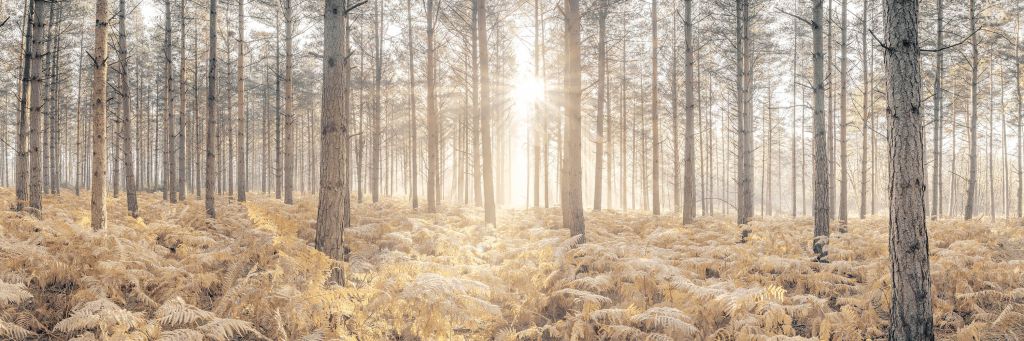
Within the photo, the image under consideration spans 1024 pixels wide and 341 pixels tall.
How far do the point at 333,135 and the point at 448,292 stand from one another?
2.65 m

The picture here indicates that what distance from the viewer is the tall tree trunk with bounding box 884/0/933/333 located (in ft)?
13.9

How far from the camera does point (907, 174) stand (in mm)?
4281

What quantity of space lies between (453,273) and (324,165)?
7.33ft

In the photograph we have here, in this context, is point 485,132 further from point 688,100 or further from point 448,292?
point 448,292

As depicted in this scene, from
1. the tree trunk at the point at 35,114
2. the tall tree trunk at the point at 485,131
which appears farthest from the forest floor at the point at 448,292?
the tall tree trunk at the point at 485,131

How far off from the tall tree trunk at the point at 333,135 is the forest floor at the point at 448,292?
1.45 ft

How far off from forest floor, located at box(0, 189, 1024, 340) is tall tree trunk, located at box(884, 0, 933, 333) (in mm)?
717

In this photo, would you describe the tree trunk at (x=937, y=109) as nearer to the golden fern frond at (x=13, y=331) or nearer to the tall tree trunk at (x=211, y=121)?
the golden fern frond at (x=13, y=331)

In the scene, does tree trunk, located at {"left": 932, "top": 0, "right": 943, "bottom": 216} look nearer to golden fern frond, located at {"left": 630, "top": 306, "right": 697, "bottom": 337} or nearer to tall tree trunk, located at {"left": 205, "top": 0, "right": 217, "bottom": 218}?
golden fern frond, located at {"left": 630, "top": 306, "right": 697, "bottom": 337}

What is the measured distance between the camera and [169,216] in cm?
1091

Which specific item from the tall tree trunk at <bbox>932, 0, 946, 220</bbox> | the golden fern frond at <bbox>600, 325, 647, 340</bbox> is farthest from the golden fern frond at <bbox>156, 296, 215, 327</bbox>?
the tall tree trunk at <bbox>932, 0, 946, 220</bbox>

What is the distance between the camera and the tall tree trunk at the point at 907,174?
423cm

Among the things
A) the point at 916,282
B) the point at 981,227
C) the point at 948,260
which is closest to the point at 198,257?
the point at 916,282

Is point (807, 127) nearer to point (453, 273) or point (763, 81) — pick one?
point (763, 81)
